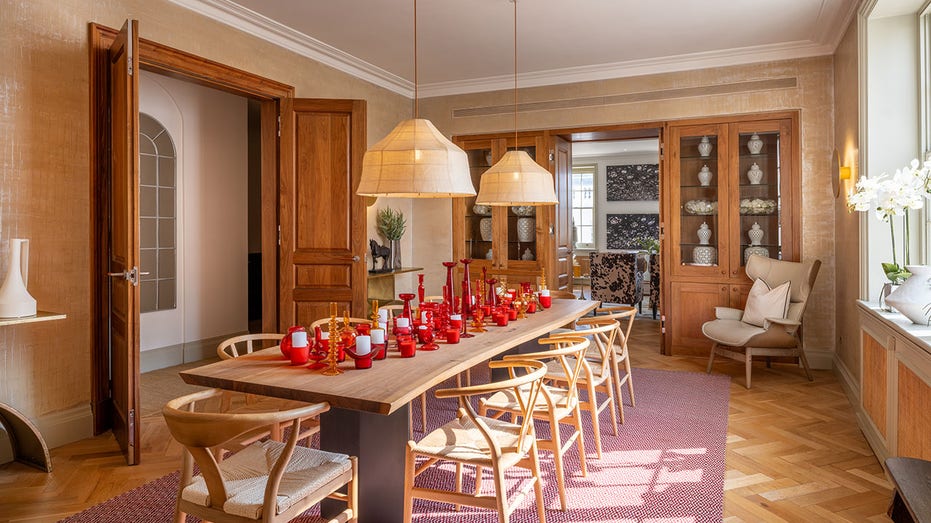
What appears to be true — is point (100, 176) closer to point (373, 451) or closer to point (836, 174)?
point (373, 451)

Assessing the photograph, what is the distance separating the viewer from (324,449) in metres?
2.38

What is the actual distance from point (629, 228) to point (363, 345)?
438 inches

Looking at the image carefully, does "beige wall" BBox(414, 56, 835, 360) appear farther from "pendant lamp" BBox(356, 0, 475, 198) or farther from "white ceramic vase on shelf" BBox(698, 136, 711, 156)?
"pendant lamp" BBox(356, 0, 475, 198)

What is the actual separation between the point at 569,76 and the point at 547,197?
3.17 m

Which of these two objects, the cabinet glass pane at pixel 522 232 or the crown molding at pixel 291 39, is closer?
the crown molding at pixel 291 39

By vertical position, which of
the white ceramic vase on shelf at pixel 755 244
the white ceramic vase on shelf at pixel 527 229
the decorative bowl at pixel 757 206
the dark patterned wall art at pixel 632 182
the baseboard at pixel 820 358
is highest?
the dark patterned wall art at pixel 632 182

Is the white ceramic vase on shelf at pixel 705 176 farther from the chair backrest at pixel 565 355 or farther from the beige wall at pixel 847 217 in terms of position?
the chair backrest at pixel 565 355

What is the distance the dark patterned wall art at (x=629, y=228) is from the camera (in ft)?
41.3

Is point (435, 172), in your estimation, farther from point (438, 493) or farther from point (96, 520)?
point (96, 520)

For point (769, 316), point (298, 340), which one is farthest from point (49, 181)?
point (769, 316)

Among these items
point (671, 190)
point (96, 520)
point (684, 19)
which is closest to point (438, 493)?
point (96, 520)

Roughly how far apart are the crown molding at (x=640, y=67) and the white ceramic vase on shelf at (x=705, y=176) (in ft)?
3.19

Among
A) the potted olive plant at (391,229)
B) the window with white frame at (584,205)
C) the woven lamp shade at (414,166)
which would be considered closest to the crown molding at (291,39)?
the potted olive plant at (391,229)

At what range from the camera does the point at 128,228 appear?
3.32m
